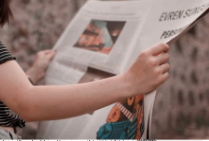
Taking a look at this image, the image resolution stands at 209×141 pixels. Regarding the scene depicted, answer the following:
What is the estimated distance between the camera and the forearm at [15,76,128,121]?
35 centimetres

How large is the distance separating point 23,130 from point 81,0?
50cm

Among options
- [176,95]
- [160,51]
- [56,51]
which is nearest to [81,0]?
Answer: [56,51]

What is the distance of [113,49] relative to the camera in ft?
1.83

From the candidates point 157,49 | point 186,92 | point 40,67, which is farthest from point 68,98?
point 186,92

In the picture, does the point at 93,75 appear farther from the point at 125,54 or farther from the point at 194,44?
the point at 194,44

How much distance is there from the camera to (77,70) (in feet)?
2.00

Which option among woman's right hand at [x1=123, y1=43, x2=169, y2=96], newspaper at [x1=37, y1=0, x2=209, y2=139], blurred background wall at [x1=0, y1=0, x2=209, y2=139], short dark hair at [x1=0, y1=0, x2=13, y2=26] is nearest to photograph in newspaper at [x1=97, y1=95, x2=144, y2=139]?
newspaper at [x1=37, y1=0, x2=209, y2=139]

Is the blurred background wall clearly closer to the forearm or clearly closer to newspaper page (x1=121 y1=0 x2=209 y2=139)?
newspaper page (x1=121 y1=0 x2=209 y2=139)

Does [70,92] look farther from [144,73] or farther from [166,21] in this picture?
[166,21]

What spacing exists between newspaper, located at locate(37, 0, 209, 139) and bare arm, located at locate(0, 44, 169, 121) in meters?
0.08

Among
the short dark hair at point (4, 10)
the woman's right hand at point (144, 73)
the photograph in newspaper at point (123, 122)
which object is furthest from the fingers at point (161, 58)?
the short dark hair at point (4, 10)

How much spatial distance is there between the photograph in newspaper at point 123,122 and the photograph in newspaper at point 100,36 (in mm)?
134

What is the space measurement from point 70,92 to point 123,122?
163 millimetres

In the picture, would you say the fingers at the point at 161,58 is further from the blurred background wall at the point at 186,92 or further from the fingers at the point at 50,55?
the blurred background wall at the point at 186,92
